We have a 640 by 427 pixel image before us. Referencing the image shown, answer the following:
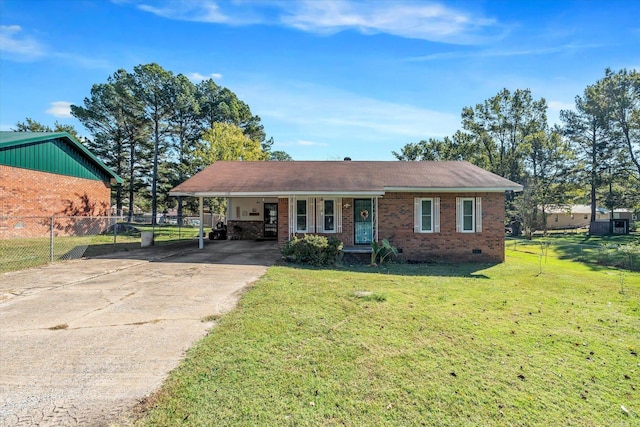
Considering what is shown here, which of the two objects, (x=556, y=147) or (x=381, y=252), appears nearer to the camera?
(x=381, y=252)

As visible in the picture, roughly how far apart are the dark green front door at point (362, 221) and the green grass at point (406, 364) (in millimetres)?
6661

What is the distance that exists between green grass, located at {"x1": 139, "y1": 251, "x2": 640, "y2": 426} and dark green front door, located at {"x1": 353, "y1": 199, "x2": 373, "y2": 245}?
6661 mm

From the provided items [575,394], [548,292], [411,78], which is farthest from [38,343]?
[411,78]

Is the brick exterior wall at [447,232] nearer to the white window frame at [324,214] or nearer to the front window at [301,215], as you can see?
the white window frame at [324,214]

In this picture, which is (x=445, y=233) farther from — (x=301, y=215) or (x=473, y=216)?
(x=301, y=215)

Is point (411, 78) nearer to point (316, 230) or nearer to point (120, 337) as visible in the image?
point (316, 230)

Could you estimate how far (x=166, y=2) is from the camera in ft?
29.8

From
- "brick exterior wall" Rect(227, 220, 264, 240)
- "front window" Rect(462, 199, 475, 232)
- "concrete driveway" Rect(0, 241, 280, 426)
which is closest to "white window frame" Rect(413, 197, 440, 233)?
"front window" Rect(462, 199, 475, 232)

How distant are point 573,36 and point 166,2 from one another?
1205 centimetres

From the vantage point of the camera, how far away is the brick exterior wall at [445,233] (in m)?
13.3

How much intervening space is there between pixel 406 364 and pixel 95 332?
164 inches

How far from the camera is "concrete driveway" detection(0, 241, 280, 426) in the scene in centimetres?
304

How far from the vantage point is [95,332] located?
465cm

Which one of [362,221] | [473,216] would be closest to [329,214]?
[362,221]
